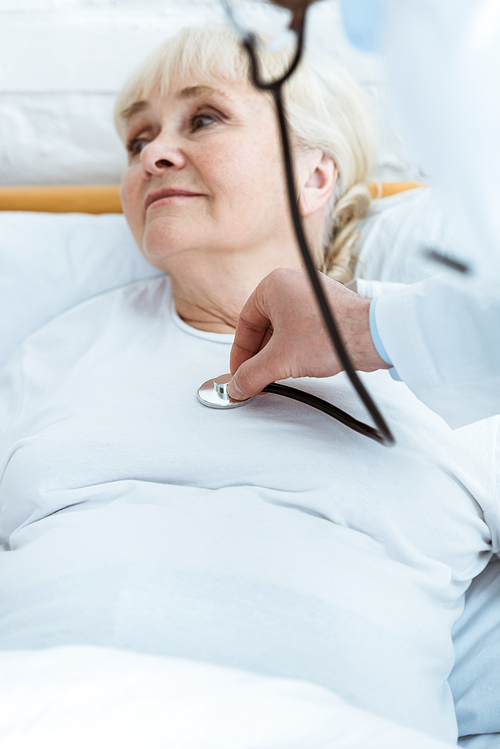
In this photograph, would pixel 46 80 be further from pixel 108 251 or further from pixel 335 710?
pixel 335 710

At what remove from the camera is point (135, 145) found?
1136 millimetres

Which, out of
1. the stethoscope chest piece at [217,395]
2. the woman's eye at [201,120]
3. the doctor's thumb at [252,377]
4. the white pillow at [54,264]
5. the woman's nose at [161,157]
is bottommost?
the white pillow at [54,264]

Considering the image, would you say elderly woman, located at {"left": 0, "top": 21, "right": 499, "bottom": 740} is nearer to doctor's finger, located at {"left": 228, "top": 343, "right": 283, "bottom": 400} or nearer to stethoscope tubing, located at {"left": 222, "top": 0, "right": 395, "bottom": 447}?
doctor's finger, located at {"left": 228, "top": 343, "right": 283, "bottom": 400}

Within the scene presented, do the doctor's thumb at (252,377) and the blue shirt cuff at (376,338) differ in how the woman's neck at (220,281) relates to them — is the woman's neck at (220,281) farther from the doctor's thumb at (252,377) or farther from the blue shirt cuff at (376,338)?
the blue shirt cuff at (376,338)

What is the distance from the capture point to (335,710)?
410 millimetres

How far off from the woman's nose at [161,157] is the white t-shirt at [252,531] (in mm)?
333

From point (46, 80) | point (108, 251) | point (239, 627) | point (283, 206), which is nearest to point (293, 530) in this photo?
point (239, 627)

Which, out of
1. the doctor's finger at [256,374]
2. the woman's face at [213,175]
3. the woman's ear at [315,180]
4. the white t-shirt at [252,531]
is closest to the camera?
the white t-shirt at [252,531]

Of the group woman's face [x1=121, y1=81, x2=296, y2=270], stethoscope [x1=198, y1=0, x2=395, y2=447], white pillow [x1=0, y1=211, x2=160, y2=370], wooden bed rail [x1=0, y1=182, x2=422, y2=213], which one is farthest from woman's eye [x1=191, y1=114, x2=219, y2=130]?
stethoscope [x1=198, y1=0, x2=395, y2=447]

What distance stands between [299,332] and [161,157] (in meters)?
0.49

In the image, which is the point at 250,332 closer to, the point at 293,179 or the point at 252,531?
the point at 252,531

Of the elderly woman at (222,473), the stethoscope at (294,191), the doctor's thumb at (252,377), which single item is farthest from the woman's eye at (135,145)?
the stethoscope at (294,191)

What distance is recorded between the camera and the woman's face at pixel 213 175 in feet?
3.02

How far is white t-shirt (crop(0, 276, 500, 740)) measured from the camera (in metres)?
0.53
